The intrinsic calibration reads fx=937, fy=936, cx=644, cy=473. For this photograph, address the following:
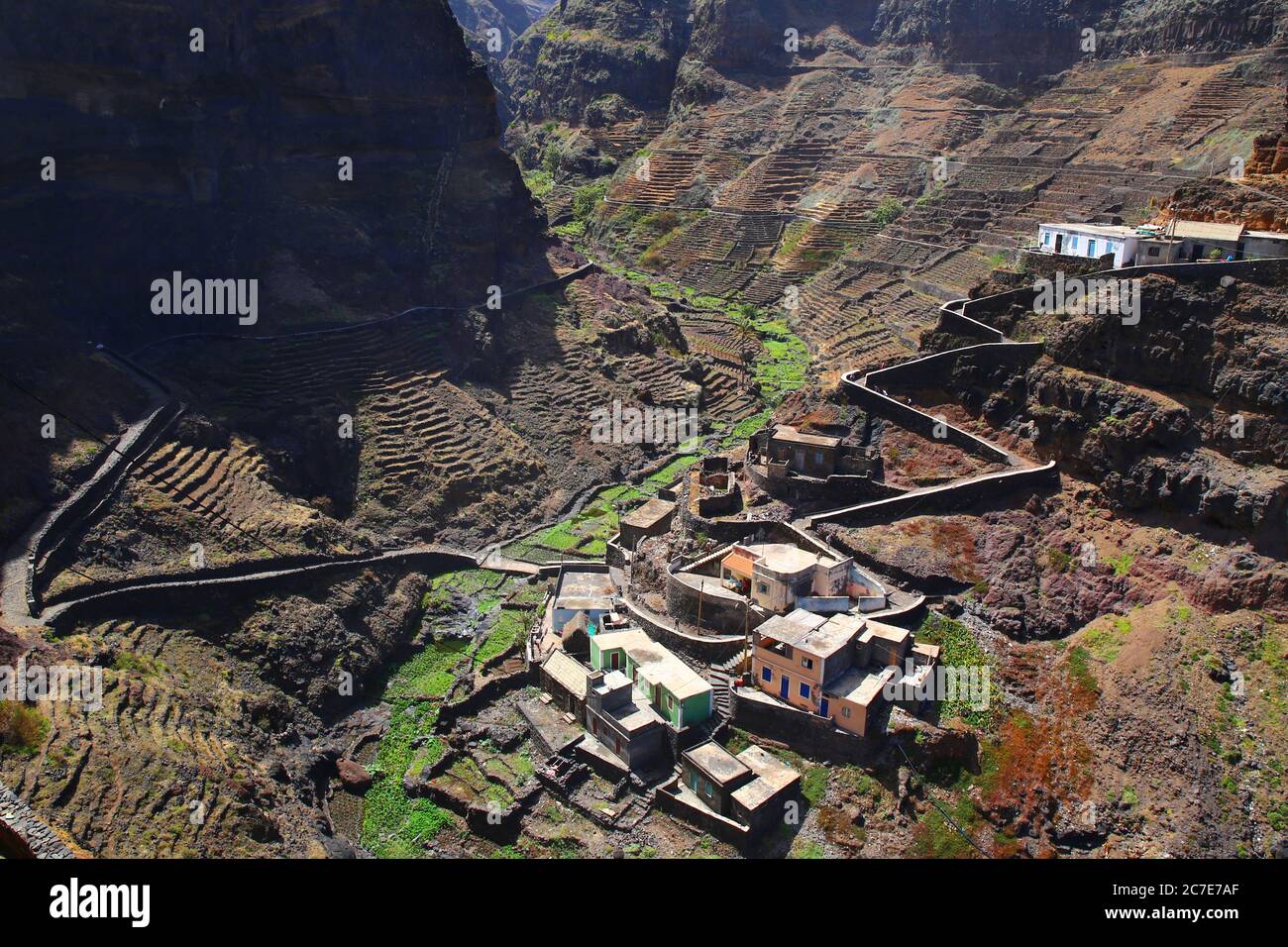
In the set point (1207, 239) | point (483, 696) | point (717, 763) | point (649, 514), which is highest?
point (1207, 239)

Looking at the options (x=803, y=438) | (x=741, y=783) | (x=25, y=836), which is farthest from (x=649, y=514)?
(x=25, y=836)

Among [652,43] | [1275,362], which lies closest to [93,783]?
[1275,362]

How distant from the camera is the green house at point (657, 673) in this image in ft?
74.1

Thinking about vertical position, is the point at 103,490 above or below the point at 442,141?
below

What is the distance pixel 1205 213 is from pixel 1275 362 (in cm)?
755

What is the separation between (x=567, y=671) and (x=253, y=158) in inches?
1170

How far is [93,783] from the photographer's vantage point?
18781mm

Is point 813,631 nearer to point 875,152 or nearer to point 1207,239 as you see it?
point 1207,239

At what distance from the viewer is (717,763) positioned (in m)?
21.4

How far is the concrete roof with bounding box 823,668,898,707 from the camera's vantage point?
21781 mm

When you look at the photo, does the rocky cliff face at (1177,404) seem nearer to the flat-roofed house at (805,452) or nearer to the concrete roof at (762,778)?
the flat-roofed house at (805,452)

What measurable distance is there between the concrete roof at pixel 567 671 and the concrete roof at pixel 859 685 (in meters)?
6.42

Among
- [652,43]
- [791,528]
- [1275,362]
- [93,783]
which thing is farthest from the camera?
[652,43]

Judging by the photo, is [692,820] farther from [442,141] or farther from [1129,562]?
[442,141]
